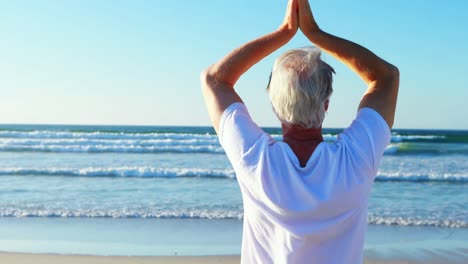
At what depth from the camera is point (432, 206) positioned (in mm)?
9328

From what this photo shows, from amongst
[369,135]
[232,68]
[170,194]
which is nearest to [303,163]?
[369,135]

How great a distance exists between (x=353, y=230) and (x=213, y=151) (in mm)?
20765

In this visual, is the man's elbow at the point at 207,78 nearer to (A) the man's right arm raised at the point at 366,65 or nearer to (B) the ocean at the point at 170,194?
(A) the man's right arm raised at the point at 366,65

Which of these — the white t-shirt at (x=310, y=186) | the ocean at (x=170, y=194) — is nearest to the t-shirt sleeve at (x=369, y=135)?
the white t-shirt at (x=310, y=186)

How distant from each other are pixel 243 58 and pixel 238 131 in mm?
235

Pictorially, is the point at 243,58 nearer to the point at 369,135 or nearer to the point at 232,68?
the point at 232,68

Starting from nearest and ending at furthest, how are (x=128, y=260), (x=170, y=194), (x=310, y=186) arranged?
(x=310, y=186), (x=128, y=260), (x=170, y=194)

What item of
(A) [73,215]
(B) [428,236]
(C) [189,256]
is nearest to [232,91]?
(C) [189,256]

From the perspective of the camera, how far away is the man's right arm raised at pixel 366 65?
1.59 meters

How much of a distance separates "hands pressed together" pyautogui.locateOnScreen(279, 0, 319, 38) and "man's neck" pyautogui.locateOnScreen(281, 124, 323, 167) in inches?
12.6

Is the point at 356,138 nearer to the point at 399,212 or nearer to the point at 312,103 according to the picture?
the point at 312,103

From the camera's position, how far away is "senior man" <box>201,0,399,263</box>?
143cm

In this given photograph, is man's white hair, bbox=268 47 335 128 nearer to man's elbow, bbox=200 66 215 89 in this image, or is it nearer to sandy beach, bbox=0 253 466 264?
man's elbow, bbox=200 66 215 89

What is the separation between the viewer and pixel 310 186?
4.66ft
